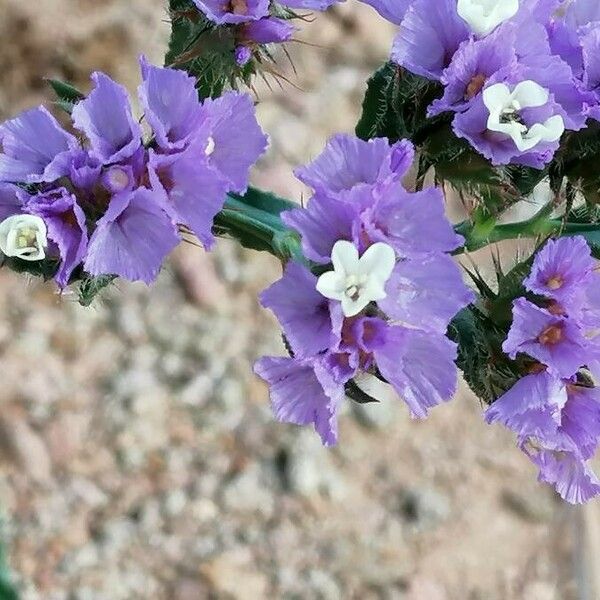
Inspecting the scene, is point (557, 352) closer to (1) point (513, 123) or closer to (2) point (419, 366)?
(2) point (419, 366)

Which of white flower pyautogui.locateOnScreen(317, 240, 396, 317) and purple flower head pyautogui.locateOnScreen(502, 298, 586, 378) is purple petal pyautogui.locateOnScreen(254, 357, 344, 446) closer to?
white flower pyautogui.locateOnScreen(317, 240, 396, 317)

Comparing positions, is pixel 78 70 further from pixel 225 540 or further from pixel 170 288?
pixel 225 540

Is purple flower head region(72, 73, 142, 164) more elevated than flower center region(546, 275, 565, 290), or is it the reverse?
purple flower head region(72, 73, 142, 164)

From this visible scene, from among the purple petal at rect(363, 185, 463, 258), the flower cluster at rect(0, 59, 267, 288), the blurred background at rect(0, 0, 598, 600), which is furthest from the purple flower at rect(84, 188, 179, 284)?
the blurred background at rect(0, 0, 598, 600)

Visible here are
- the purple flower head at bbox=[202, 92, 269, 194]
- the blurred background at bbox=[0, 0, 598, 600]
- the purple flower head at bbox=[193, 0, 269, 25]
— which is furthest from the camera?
the blurred background at bbox=[0, 0, 598, 600]

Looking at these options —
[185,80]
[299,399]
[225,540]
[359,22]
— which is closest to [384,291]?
[299,399]

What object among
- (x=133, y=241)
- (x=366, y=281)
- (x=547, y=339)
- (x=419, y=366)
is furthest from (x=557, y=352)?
(x=133, y=241)

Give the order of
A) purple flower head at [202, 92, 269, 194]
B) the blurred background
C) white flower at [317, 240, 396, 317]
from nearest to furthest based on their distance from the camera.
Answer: white flower at [317, 240, 396, 317], purple flower head at [202, 92, 269, 194], the blurred background
